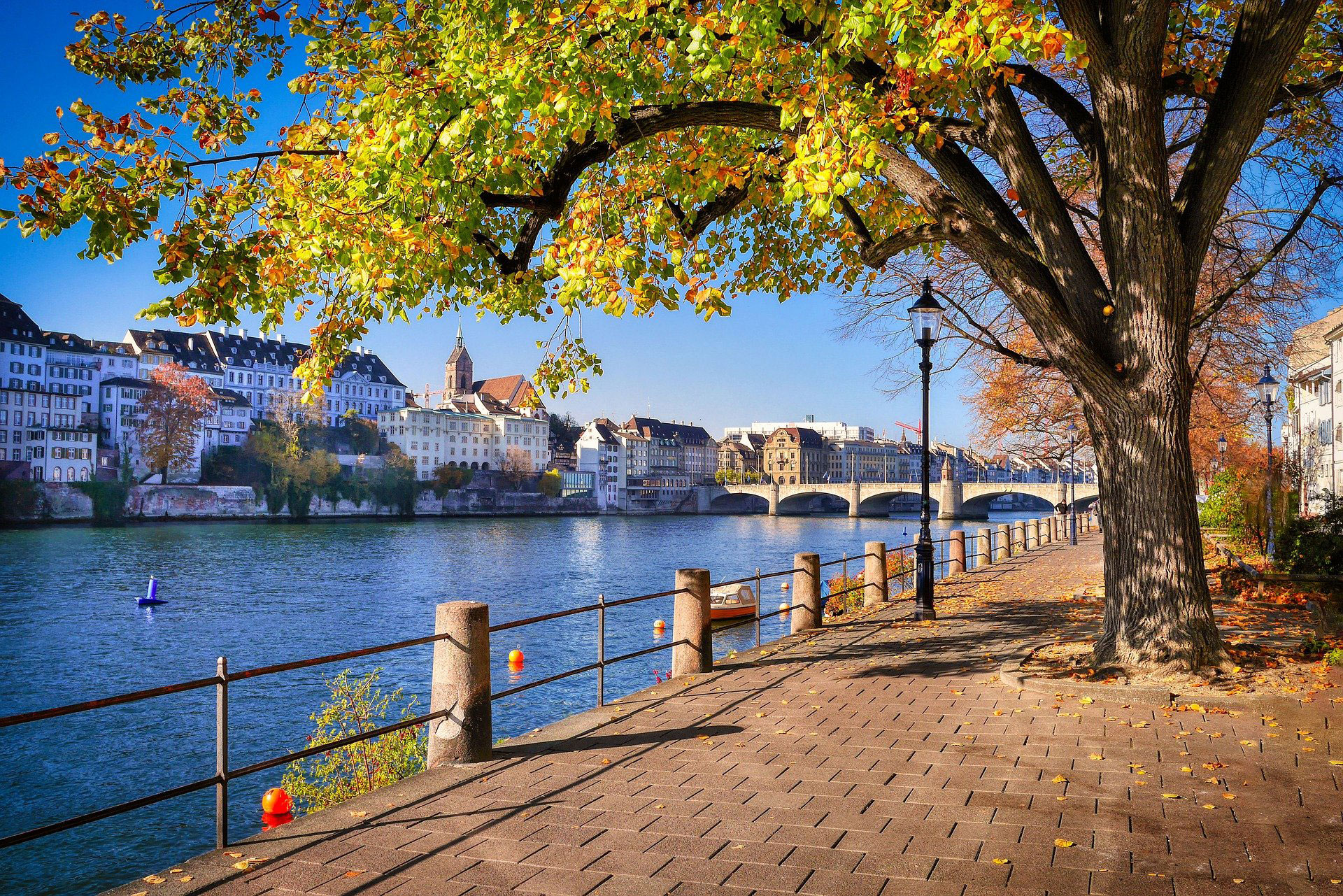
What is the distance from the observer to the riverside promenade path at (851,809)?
15.6ft

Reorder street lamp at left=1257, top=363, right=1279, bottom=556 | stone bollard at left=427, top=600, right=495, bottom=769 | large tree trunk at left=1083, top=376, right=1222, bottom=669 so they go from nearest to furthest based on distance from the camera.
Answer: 1. stone bollard at left=427, top=600, right=495, bottom=769
2. large tree trunk at left=1083, top=376, right=1222, bottom=669
3. street lamp at left=1257, top=363, right=1279, bottom=556

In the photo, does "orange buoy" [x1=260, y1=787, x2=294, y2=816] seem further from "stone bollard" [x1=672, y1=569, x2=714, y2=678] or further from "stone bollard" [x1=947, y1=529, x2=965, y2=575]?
"stone bollard" [x1=947, y1=529, x2=965, y2=575]

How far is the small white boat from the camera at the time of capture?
87.9 ft

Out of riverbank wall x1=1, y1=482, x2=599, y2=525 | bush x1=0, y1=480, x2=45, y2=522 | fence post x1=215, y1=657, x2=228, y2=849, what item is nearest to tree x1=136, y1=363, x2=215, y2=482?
riverbank wall x1=1, y1=482, x2=599, y2=525

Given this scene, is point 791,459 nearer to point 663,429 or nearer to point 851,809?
point 663,429

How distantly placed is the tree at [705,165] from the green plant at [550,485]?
12005 cm

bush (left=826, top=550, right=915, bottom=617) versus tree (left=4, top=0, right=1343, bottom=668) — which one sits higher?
tree (left=4, top=0, right=1343, bottom=668)

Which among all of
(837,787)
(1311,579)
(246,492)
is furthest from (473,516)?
(837,787)

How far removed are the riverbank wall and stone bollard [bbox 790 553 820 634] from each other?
261 feet

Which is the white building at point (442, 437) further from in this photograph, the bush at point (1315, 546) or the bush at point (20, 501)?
the bush at point (1315, 546)

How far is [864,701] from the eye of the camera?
8906 mm

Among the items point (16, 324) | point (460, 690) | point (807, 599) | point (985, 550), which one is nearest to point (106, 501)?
point (16, 324)

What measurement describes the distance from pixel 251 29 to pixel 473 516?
10769 cm

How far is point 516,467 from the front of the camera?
13512cm
